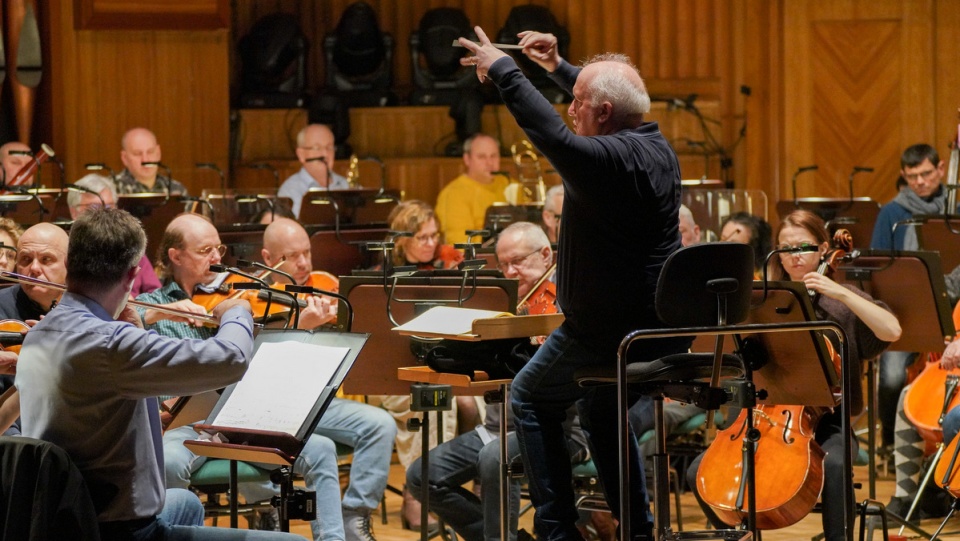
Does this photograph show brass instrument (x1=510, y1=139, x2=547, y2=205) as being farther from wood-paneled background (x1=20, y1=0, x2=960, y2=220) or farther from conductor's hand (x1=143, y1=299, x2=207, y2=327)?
conductor's hand (x1=143, y1=299, x2=207, y2=327)

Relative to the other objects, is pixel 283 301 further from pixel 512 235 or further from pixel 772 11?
pixel 772 11

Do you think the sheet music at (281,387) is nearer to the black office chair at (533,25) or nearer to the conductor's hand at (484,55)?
the conductor's hand at (484,55)

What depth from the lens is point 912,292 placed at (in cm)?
452

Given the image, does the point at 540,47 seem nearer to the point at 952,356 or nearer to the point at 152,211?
the point at 952,356

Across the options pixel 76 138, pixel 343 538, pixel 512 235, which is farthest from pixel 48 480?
pixel 76 138

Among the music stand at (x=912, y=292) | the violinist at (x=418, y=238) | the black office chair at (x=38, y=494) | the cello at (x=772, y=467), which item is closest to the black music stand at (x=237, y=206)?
the violinist at (x=418, y=238)

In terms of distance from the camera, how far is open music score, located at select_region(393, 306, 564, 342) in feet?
11.0

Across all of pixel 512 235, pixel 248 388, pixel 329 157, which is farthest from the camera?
pixel 329 157

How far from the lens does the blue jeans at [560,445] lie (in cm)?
333

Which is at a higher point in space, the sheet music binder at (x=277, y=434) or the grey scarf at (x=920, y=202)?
the grey scarf at (x=920, y=202)

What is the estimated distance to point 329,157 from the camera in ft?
27.7

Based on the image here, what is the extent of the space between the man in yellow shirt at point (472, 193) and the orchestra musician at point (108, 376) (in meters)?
5.16

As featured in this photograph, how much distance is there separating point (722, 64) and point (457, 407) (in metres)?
5.61

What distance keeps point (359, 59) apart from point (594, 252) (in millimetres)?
7055
